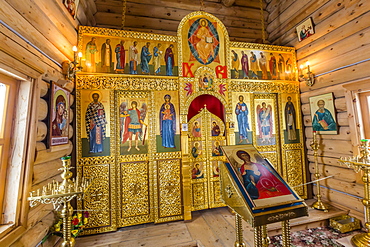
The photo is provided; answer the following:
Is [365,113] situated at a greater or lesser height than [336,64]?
lesser

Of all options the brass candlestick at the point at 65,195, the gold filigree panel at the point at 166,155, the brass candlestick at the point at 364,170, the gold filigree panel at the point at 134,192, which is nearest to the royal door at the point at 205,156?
the gold filigree panel at the point at 166,155

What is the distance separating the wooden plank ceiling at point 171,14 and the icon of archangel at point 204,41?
4.27 ft

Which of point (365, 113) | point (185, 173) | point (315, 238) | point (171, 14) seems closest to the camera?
point (315, 238)

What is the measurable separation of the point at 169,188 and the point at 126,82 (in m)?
2.57

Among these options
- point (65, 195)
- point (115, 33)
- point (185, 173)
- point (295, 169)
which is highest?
point (115, 33)

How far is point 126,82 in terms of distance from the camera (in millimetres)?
3771

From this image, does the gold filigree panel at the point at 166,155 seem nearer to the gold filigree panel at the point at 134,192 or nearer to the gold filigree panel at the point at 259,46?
the gold filigree panel at the point at 134,192

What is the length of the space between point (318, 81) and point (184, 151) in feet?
12.7

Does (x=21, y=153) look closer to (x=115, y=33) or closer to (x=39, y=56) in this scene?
(x=39, y=56)

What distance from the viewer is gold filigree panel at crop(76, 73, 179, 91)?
356cm

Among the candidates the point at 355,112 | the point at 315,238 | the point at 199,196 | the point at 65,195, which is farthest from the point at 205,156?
the point at 355,112

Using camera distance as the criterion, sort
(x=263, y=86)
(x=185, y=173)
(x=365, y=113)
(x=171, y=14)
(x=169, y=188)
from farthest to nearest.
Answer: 1. (x=171, y=14)
2. (x=263, y=86)
3. (x=185, y=173)
4. (x=169, y=188)
5. (x=365, y=113)

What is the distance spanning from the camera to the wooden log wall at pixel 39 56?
178 centimetres

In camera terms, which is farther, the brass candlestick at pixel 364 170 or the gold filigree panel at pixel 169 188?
the gold filigree panel at pixel 169 188
